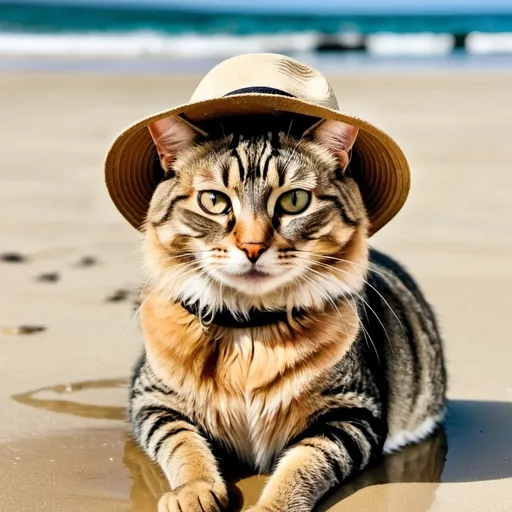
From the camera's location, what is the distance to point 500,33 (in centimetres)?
2242

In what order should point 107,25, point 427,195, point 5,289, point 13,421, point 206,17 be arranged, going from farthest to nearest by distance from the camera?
point 206,17 < point 107,25 < point 427,195 < point 5,289 < point 13,421

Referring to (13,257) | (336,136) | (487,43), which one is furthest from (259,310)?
(487,43)

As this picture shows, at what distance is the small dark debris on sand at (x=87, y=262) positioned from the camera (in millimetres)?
4840

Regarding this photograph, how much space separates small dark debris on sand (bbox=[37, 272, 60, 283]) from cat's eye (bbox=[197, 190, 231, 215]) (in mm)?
2168

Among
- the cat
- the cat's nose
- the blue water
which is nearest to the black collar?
the cat

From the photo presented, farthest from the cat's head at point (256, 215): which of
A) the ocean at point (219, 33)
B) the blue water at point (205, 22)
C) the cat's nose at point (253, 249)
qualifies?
the blue water at point (205, 22)

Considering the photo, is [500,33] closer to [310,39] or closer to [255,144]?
[310,39]

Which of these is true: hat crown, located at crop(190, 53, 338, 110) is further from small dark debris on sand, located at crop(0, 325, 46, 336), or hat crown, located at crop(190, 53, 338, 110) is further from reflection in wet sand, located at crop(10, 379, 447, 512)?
small dark debris on sand, located at crop(0, 325, 46, 336)

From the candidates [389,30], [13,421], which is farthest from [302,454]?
[389,30]

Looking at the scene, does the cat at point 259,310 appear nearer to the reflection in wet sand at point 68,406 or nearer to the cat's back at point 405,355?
the cat's back at point 405,355

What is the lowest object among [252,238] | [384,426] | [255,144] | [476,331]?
[476,331]

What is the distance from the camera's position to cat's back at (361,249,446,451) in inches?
117

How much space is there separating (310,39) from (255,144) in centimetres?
1789

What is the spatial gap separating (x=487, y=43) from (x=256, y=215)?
1896 cm
